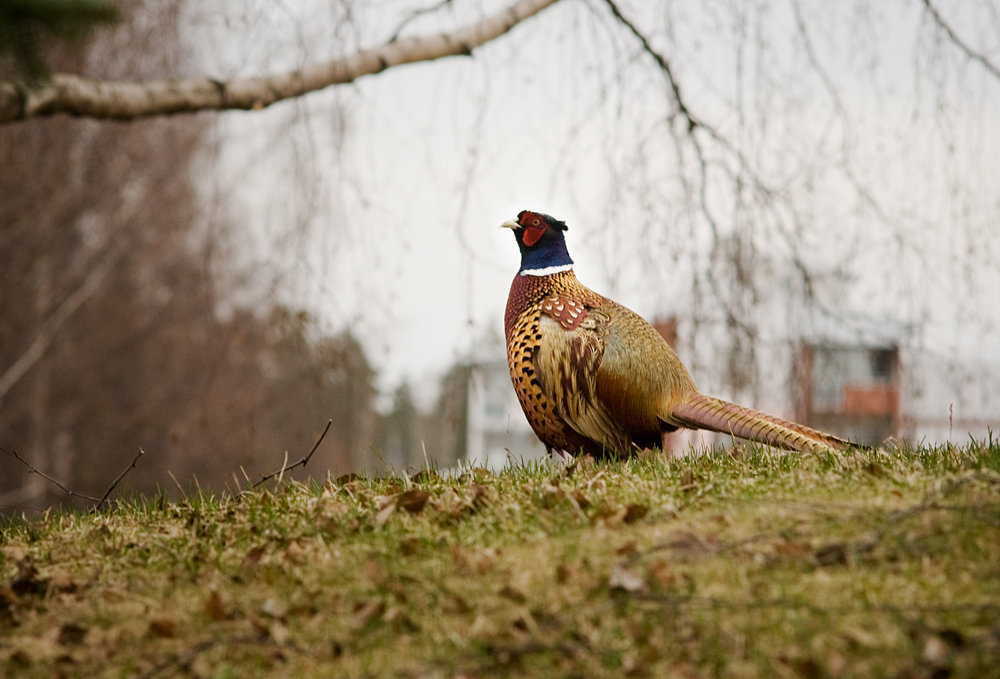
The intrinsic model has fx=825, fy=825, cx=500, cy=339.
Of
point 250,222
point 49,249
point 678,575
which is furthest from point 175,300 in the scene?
point 678,575

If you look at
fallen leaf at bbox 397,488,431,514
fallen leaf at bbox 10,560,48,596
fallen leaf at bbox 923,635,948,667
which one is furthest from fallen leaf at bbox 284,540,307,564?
fallen leaf at bbox 923,635,948,667

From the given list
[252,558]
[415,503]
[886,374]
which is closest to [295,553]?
[252,558]

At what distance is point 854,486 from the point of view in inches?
123

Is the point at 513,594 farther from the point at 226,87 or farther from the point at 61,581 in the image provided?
the point at 226,87

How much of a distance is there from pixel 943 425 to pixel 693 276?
2.00 m

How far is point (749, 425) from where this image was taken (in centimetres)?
393

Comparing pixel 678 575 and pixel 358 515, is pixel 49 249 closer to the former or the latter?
pixel 358 515

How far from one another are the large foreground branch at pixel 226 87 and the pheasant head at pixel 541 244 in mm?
1711

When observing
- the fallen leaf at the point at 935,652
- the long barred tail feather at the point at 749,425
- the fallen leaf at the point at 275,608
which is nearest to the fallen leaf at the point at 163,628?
the fallen leaf at the point at 275,608

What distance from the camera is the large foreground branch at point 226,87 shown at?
4484 millimetres

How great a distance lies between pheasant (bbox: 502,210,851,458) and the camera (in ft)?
13.8

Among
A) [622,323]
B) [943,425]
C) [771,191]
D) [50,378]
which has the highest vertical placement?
[771,191]

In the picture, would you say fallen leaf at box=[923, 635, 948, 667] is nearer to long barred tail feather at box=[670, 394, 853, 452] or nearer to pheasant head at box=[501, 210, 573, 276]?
long barred tail feather at box=[670, 394, 853, 452]

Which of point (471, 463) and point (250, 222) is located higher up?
point (250, 222)
